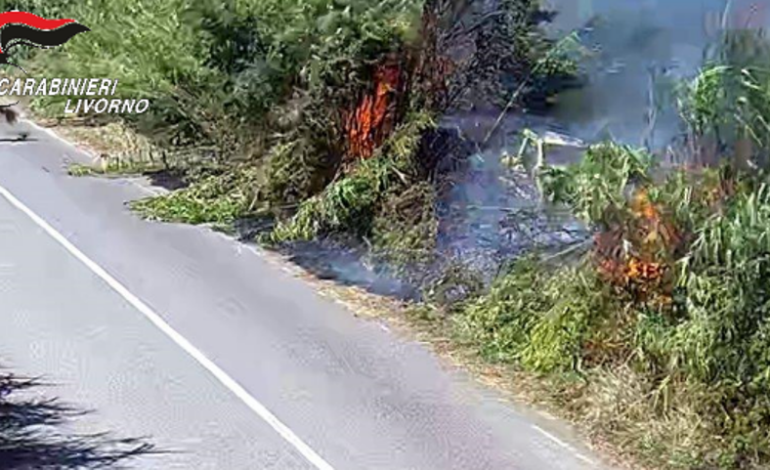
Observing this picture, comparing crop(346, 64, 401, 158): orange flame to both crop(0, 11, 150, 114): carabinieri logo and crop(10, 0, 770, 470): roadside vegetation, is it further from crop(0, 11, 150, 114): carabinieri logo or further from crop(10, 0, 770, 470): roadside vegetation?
crop(0, 11, 150, 114): carabinieri logo

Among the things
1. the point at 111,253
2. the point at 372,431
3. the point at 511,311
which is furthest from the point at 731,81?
the point at 111,253

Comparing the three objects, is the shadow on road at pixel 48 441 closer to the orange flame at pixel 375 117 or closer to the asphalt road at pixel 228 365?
the asphalt road at pixel 228 365

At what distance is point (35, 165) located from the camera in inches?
564

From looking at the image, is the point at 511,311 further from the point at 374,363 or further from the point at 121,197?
the point at 121,197

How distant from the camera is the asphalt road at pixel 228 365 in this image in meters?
6.56

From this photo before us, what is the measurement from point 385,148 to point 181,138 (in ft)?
13.8

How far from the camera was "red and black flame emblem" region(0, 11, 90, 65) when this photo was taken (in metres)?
15.6

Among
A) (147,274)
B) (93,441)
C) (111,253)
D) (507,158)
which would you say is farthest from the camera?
(111,253)

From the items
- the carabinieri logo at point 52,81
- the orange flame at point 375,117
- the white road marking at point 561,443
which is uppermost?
the orange flame at point 375,117

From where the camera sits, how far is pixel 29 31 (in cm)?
1742

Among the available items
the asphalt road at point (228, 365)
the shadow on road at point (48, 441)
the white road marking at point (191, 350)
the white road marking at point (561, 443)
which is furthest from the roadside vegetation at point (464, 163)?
the shadow on road at point (48, 441)

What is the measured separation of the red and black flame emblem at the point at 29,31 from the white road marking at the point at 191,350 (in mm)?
4328

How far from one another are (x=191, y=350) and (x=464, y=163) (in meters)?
2.81

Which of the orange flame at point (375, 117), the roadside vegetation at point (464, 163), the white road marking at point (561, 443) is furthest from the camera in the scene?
the orange flame at point (375, 117)
